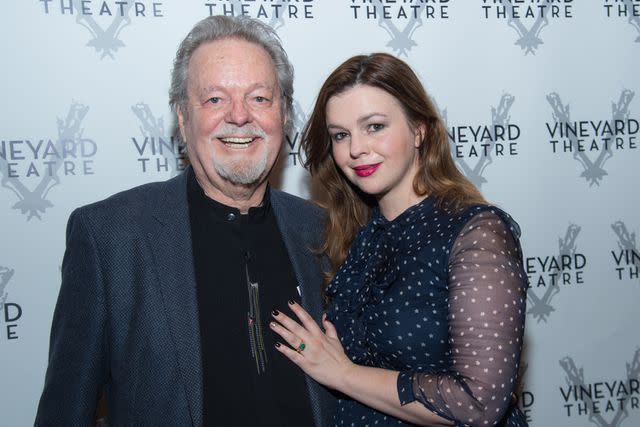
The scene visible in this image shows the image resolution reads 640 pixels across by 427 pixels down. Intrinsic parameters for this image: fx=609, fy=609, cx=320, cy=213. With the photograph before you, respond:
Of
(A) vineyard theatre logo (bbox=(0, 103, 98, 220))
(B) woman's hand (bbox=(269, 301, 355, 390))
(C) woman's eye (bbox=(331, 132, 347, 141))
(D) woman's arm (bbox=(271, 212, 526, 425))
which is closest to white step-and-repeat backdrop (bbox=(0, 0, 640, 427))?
(A) vineyard theatre logo (bbox=(0, 103, 98, 220))

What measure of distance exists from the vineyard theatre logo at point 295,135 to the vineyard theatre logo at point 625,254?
4.68ft

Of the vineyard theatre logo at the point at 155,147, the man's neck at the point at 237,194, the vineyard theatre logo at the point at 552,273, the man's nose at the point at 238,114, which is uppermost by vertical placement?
the man's nose at the point at 238,114

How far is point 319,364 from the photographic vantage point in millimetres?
1628

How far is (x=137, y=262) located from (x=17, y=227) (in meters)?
0.75

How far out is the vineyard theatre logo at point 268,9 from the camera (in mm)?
2207

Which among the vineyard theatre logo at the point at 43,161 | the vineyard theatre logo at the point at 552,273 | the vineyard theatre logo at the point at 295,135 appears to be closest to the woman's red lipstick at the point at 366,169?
the vineyard theatre logo at the point at 295,135

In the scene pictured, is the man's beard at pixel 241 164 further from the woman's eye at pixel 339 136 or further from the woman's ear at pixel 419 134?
the woman's ear at pixel 419 134

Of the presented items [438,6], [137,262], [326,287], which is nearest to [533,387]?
[326,287]

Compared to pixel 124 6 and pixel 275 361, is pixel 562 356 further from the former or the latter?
pixel 124 6

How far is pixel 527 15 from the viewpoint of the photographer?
2525mm

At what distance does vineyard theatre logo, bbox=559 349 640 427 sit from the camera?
2.61 meters

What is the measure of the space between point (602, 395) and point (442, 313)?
1.58 metres

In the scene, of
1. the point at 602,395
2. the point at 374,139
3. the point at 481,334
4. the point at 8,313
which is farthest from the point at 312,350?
the point at 602,395

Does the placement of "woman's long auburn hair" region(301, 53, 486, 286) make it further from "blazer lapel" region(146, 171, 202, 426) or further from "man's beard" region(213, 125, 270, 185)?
"blazer lapel" region(146, 171, 202, 426)
